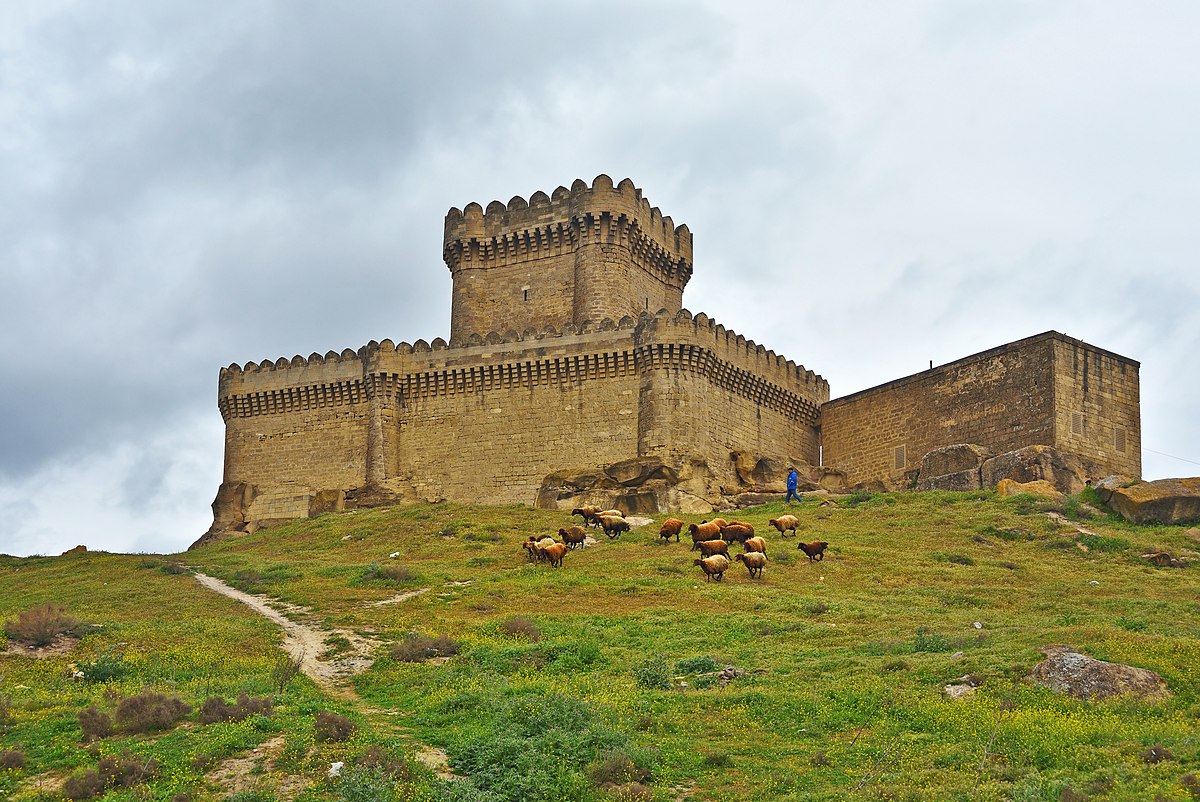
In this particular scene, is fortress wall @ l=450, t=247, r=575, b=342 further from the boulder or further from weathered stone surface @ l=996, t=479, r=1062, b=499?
weathered stone surface @ l=996, t=479, r=1062, b=499

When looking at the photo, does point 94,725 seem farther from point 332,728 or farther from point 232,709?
point 332,728

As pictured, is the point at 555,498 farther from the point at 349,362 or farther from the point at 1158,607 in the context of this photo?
the point at 1158,607

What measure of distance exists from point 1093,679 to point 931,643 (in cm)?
346

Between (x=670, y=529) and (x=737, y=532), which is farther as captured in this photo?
(x=670, y=529)

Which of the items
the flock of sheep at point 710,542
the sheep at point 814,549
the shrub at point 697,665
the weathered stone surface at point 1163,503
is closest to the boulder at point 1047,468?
the weathered stone surface at point 1163,503

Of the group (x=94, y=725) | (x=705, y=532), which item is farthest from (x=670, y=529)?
(x=94, y=725)

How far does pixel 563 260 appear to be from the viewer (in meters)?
47.8

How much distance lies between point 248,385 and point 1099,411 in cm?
2876

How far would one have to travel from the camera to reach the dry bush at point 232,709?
15891 millimetres

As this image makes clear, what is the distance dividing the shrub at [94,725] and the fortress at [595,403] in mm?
24473

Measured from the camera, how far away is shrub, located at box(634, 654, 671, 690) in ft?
60.4

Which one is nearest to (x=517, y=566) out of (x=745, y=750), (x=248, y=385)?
(x=745, y=750)

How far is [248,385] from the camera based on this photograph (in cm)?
4931

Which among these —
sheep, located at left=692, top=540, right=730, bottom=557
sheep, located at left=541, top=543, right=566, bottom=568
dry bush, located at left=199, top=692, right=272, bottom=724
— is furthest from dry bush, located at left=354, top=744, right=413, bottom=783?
sheep, located at left=541, top=543, right=566, bottom=568
